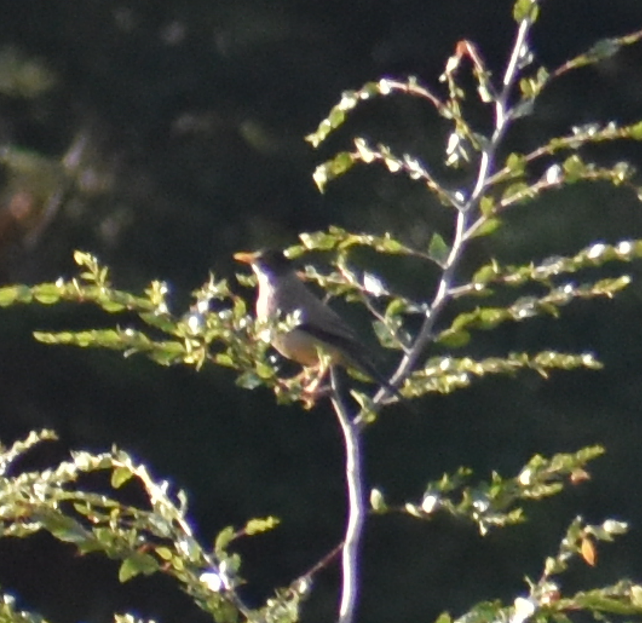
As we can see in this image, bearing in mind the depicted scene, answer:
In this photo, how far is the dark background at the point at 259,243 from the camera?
19.8 ft

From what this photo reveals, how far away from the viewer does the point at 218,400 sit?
6.08 metres

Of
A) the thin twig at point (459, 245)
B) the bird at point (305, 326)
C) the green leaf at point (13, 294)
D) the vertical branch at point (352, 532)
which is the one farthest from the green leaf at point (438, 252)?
the green leaf at point (13, 294)

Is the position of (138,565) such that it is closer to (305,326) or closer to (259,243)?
(305,326)

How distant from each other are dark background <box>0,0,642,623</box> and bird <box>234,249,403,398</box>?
188cm

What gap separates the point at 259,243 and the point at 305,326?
93.2 inches

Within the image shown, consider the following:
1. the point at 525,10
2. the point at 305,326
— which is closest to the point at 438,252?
the point at 525,10

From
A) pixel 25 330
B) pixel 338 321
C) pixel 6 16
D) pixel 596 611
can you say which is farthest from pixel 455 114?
pixel 6 16

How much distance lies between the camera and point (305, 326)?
3.58 meters

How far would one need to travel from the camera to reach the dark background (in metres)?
6.04

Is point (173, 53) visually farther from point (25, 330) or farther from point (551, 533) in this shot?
point (551, 533)

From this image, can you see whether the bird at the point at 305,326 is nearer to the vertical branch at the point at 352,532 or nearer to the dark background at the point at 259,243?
the vertical branch at the point at 352,532

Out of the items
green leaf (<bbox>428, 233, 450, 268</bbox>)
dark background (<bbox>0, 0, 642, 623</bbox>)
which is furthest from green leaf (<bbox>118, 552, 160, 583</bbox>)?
dark background (<bbox>0, 0, 642, 623</bbox>)

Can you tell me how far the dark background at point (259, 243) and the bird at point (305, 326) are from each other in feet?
6.17

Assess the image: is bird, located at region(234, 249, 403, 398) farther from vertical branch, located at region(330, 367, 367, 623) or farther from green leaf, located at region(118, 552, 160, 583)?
green leaf, located at region(118, 552, 160, 583)
